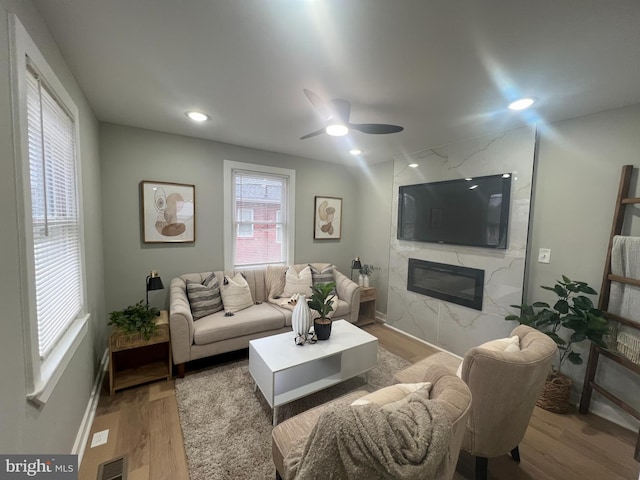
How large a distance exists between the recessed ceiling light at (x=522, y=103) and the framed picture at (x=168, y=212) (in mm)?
3254

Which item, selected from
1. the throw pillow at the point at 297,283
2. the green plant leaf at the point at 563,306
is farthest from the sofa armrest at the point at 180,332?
the green plant leaf at the point at 563,306

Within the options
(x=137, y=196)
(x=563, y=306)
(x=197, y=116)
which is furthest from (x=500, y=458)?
(x=137, y=196)

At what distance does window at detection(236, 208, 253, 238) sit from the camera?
11.4ft

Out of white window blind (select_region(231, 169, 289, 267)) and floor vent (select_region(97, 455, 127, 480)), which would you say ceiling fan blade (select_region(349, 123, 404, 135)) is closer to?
white window blind (select_region(231, 169, 289, 267))

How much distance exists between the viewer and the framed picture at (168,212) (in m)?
2.82

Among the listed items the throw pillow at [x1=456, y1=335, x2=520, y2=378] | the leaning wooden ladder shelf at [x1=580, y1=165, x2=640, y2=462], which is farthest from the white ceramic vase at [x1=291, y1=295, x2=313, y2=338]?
the leaning wooden ladder shelf at [x1=580, y1=165, x2=640, y2=462]

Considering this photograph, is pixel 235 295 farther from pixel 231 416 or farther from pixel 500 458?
pixel 500 458

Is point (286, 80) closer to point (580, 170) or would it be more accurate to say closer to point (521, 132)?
point (521, 132)

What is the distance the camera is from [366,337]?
239cm

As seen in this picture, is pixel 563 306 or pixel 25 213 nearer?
pixel 25 213

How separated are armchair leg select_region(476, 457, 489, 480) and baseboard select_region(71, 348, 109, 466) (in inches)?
92.5

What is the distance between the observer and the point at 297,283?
11.2ft

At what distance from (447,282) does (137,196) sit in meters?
3.68

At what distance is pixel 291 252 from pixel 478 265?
7.93ft
